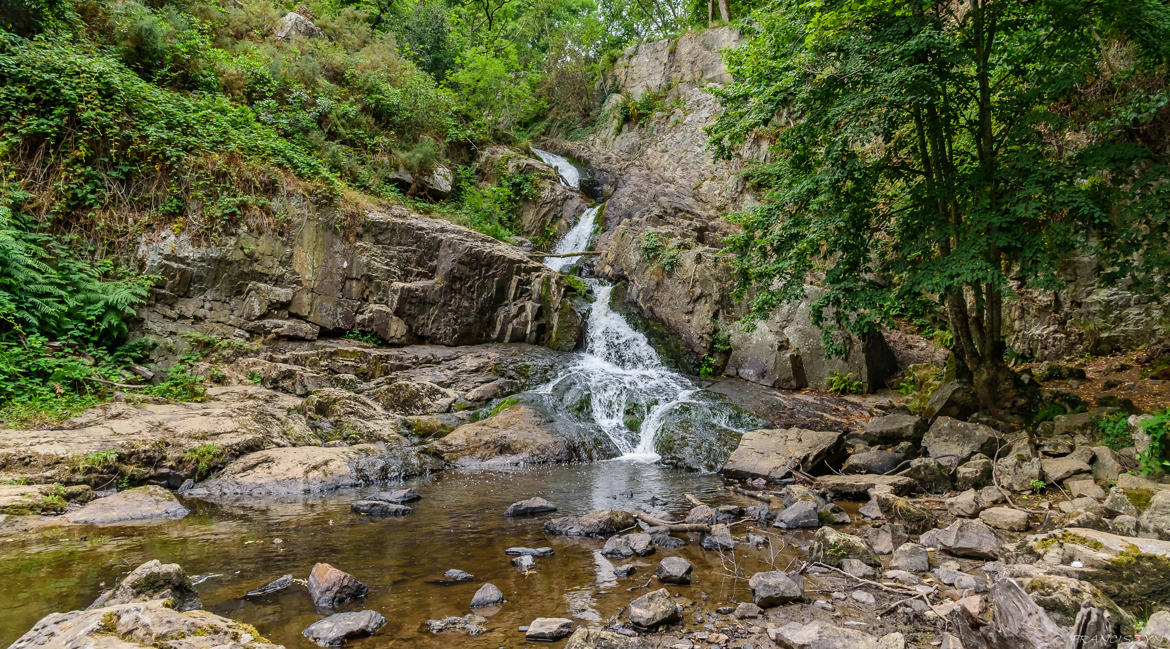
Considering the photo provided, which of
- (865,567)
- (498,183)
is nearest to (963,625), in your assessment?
(865,567)

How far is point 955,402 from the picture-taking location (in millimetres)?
9281

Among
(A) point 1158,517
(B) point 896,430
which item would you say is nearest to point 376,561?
(A) point 1158,517

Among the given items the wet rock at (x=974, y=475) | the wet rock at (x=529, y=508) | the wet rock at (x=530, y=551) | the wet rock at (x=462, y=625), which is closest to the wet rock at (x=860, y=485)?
the wet rock at (x=974, y=475)

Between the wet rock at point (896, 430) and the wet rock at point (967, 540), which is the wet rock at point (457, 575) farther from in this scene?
the wet rock at point (896, 430)

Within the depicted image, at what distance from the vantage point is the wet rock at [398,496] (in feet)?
23.8

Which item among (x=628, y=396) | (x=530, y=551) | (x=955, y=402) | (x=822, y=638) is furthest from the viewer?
(x=628, y=396)

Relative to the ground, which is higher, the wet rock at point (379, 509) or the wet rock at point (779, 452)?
the wet rock at point (779, 452)

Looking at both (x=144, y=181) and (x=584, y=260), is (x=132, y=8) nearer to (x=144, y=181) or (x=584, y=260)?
(x=144, y=181)

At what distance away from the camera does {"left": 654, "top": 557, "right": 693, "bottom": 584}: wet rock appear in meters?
4.45

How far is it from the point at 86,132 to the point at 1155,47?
18903mm

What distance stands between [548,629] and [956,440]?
738 cm

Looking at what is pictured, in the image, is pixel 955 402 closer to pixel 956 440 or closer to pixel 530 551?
pixel 956 440

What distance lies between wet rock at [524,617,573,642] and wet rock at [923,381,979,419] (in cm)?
854

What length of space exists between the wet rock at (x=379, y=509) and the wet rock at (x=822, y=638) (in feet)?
16.4
